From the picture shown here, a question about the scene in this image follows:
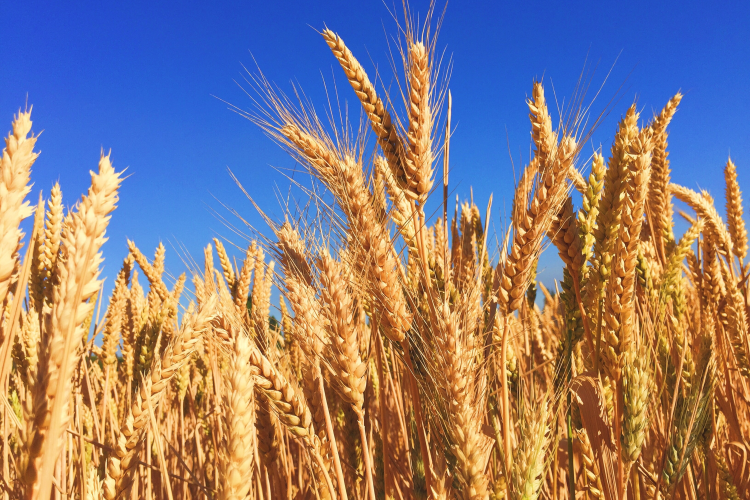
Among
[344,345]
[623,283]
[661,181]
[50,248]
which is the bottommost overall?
[344,345]

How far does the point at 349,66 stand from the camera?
152cm

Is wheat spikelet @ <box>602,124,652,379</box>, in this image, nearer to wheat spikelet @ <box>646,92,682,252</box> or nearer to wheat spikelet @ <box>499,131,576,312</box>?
wheat spikelet @ <box>499,131,576,312</box>

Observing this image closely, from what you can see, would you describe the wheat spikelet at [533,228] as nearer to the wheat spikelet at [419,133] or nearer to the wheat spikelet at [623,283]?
the wheat spikelet at [623,283]

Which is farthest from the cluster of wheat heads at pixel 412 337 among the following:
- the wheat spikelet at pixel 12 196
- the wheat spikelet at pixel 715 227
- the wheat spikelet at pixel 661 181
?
the wheat spikelet at pixel 715 227

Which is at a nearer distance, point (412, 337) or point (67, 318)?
point (67, 318)

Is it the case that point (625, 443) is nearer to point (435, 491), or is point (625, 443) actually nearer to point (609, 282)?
point (609, 282)

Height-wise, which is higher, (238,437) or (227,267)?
(227,267)

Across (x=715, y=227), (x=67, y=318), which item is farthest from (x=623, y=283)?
(x=715, y=227)

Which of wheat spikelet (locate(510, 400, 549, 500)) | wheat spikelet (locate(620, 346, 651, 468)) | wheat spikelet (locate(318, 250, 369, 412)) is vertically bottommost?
wheat spikelet (locate(510, 400, 549, 500))

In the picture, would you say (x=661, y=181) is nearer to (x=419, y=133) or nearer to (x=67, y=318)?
(x=419, y=133)

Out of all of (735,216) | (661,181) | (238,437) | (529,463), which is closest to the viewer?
(238,437)

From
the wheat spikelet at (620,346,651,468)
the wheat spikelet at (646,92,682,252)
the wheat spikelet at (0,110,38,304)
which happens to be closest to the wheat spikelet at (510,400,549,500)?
the wheat spikelet at (620,346,651,468)

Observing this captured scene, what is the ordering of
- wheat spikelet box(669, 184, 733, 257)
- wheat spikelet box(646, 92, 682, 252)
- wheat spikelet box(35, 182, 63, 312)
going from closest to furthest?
wheat spikelet box(35, 182, 63, 312) < wheat spikelet box(646, 92, 682, 252) < wheat spikelet box(669, 184, 733, 257)

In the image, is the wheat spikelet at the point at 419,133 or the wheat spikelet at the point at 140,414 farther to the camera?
the wheat spikelet at the point at 419,133
